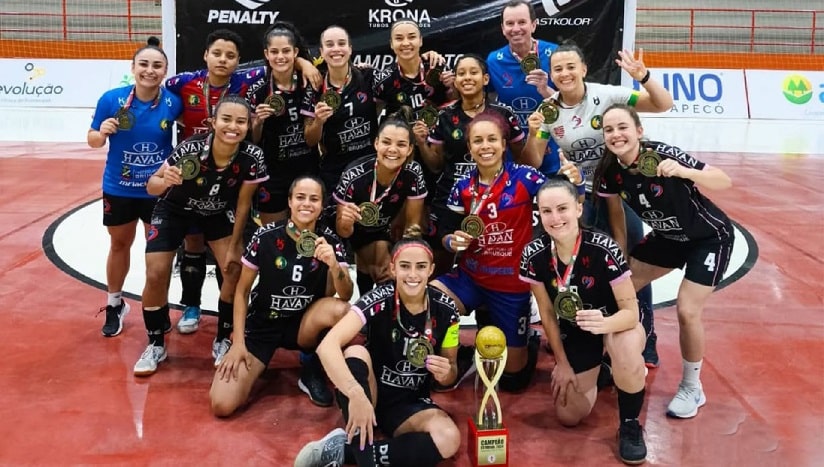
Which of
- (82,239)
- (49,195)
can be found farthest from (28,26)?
(82,239)

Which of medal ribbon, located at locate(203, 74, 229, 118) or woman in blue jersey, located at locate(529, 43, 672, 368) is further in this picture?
medal ribbon, located at locate(203, 74, 229, 118)

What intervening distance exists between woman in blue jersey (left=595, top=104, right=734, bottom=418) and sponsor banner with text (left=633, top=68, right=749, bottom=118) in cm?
1292

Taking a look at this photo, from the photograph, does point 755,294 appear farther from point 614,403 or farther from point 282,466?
point 282,466

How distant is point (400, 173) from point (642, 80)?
1.57 meters

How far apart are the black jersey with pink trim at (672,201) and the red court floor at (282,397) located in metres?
0.99

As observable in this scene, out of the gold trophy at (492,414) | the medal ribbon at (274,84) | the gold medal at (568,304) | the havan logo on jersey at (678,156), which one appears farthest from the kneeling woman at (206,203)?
the havan logo on jersey at (678,156)

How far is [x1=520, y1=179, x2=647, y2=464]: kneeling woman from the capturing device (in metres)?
3.93

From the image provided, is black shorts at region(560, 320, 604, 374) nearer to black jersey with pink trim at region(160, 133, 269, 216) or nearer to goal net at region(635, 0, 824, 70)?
black jersey with pink trim at region(160, 133, 269, 216)

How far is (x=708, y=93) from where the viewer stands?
55.2 feet

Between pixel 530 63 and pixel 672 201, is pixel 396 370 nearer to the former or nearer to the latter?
pixel 672 201

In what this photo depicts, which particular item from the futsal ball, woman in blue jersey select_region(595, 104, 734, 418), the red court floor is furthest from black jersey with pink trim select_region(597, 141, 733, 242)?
the futsal ball

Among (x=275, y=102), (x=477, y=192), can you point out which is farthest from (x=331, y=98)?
(x=477, y=192)

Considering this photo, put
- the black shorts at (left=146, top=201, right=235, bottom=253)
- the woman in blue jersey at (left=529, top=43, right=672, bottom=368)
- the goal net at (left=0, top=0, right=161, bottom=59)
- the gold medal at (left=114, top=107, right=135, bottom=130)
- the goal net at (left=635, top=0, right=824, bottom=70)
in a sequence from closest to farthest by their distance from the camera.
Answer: the woman in blue jersey at (left=529, top=43, right=672, bottom=368) → the black shorts at (left=146, top=201, right=235, bottom=253) → the gold medal at (left=114, top=107, right=135, bottom=130) → the goal net at (left=0, top=0, right=161, bottom=59) → the goal net at (left=635, top=0, right=824, bottom=70)

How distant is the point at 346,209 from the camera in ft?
15.5
